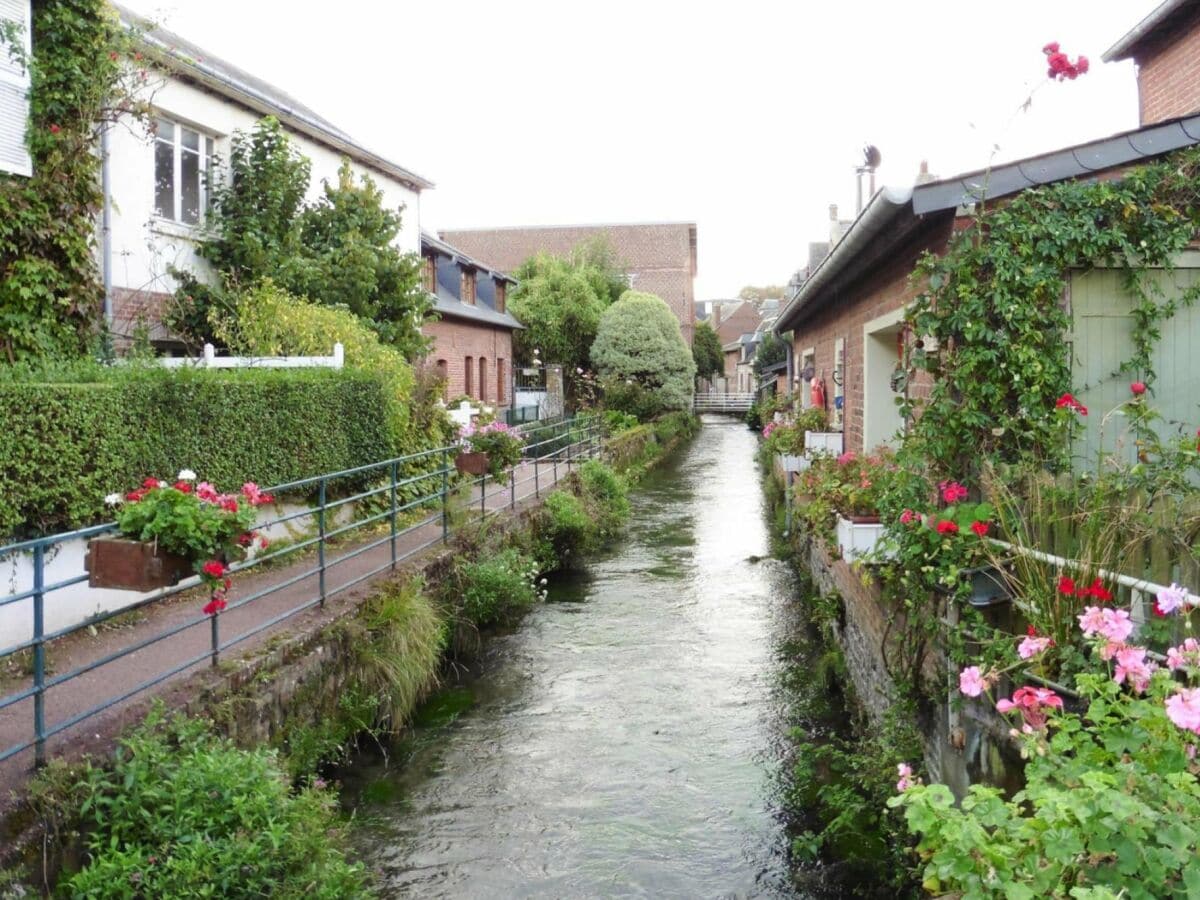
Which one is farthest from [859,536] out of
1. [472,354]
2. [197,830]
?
[472,354]

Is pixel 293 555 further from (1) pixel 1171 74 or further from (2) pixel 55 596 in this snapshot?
(1) pixel 1171 74

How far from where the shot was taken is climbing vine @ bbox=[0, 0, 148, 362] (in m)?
9.22

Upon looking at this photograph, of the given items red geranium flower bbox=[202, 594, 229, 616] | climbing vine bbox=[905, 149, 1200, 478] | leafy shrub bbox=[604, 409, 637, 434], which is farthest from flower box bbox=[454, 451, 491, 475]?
leafy shrub bbox=[604, 409, 637, 434]

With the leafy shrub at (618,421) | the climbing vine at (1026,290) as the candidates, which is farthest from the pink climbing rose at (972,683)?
the leafy shrub at (618,421)

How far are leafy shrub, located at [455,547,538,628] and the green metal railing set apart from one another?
1.54ft

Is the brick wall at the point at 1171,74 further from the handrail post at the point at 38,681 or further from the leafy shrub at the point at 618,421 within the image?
the leafy shrub at the point at 618,421

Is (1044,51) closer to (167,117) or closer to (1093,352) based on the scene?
(1093,352)

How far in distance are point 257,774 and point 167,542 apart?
47.2 inches

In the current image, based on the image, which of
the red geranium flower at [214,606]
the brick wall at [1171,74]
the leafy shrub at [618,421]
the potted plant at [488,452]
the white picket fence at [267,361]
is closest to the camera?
the red geranium flower at [214,606]

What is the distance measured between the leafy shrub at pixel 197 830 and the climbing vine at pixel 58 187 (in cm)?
624

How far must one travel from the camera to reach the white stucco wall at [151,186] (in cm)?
1097

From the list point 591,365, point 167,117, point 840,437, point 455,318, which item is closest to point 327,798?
point 840,437

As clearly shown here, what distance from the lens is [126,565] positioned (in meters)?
4.80

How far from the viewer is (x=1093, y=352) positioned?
5934 mm
